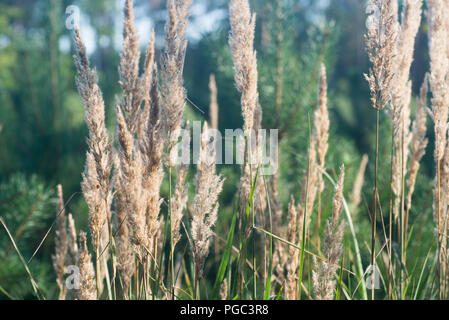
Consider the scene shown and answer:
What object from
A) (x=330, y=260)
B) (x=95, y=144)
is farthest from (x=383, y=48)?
(x=95, y=144)

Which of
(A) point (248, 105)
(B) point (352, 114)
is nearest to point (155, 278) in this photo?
(A) point (248, 105)

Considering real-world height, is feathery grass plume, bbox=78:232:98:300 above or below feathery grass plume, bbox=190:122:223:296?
below

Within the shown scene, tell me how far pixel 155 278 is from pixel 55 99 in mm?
2540

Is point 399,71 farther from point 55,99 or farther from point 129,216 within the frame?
point 55,99

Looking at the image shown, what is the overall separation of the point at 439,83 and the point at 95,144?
44.1 inches

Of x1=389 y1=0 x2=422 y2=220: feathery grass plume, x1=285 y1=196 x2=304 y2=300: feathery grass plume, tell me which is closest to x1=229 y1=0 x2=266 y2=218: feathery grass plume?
x1=285 y1=196 x2=304 y2=300: feathery grass plume

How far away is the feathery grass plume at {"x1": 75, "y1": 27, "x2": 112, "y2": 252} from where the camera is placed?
1030 millimetres

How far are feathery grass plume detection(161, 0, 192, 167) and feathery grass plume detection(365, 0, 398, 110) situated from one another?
0.54 m

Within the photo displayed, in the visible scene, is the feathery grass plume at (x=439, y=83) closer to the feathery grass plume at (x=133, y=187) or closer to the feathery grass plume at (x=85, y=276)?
the feathery grass plume at (x=133, y=187)

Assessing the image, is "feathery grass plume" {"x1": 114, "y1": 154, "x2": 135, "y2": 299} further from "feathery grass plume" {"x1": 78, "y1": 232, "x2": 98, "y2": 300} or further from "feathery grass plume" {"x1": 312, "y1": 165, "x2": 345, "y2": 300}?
"feathery grass plume" {"x1": 312, "y1": 165, "x2": 345, "y2": 300}

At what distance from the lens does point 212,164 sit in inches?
44.0

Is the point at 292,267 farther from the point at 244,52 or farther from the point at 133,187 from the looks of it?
the point at 244,52

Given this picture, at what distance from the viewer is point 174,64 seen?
104cm

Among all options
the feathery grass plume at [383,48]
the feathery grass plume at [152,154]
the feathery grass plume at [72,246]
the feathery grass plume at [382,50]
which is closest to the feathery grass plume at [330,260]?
the feathery grass plume at [382,50]
